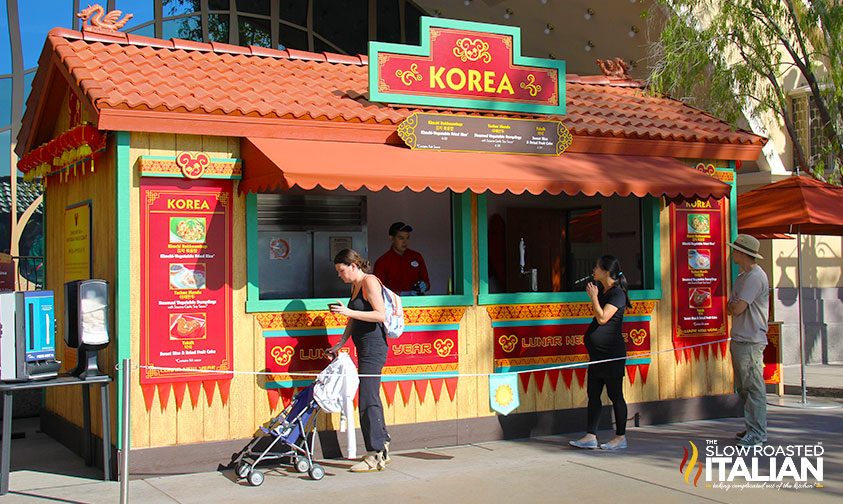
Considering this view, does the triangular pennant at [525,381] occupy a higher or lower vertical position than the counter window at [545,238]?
lower

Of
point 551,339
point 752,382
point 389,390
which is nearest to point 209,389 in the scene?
point 389,390

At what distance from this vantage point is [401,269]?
9742 mm

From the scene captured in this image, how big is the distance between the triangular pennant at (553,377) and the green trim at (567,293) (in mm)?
692

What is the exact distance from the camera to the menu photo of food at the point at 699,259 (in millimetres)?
10291

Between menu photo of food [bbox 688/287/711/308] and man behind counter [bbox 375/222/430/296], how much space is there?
287cm

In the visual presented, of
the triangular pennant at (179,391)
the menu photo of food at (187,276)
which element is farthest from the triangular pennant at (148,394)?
the menu photo of food at (187,276)

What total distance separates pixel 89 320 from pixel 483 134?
13.0 feet

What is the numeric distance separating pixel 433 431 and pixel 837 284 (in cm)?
1100

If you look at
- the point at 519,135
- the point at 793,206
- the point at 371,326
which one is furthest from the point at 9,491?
the point at 793,206

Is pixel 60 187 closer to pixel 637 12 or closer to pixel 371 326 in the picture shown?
pixel 371 326

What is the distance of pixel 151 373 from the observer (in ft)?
25.3

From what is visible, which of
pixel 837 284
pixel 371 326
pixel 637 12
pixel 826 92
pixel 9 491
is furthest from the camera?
pixel 637 12

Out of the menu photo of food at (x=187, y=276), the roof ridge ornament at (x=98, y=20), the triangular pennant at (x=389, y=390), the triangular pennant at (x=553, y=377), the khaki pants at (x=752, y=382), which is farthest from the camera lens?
the triangular pennant at (x=553, y=377)

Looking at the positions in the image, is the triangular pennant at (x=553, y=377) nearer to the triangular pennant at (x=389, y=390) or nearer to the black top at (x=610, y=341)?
the black top at (x=610, y=341)
